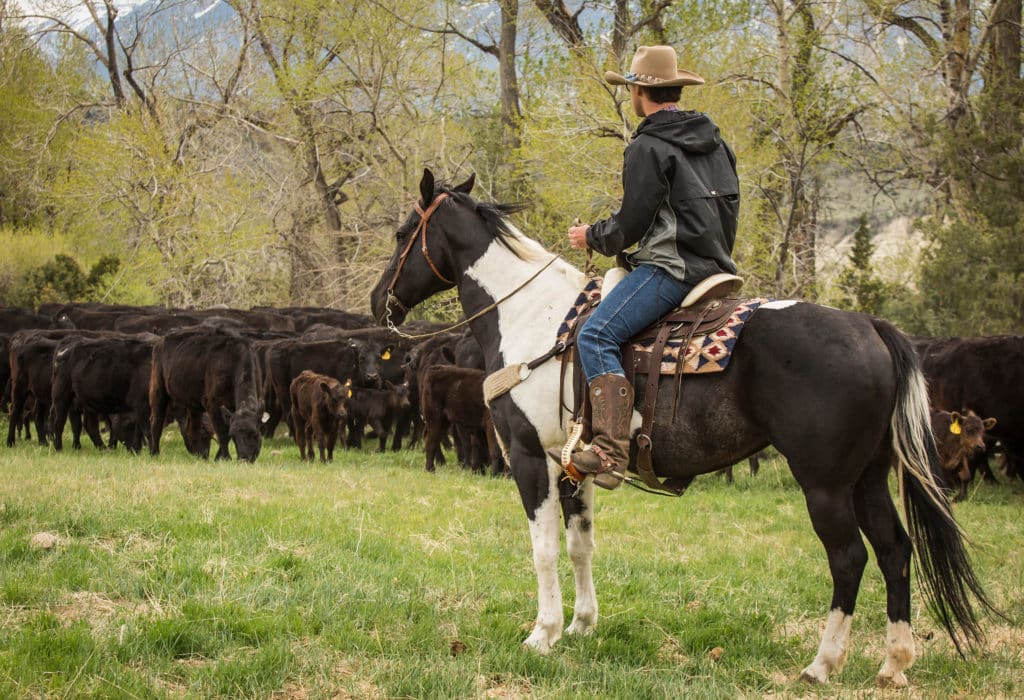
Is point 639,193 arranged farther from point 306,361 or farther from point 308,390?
point 306,361

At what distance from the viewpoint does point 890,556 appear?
5.29m

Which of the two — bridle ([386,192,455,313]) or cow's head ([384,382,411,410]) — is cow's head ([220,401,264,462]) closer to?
cow's head ([384,382,411,410])

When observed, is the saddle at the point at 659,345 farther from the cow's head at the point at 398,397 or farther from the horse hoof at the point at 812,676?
the cow's head at the point at 398,397

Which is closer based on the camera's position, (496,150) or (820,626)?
(820,626)

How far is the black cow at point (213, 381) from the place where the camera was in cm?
1575

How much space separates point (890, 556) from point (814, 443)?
2.88 feet

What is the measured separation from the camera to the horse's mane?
249 inches

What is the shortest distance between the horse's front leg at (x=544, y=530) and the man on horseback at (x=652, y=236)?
33cm

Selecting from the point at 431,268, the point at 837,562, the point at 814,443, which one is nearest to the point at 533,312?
the point at 431,268

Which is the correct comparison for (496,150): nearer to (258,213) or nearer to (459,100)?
(459,100)

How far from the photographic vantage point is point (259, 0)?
35.1 m

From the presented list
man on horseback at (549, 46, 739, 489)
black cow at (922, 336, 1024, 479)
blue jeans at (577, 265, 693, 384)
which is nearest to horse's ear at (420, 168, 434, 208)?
man on horseback at (549, 46, 739, 489)

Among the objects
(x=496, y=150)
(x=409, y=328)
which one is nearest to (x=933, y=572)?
(x=409, y=328)

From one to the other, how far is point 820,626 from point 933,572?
1.16 m
